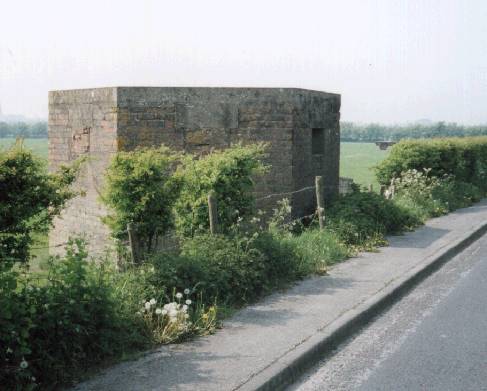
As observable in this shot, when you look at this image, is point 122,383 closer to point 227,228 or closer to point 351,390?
point 351,390

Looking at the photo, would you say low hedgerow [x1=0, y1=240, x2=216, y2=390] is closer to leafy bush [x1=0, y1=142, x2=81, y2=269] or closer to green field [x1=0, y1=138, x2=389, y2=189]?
leafy bush [x1=0, y1=142, x2=81, y2=269]

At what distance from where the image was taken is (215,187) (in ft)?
29.2

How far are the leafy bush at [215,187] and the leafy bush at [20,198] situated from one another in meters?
2.98

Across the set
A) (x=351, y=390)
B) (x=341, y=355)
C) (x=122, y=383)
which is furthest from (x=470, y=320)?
(x=122, y=383)

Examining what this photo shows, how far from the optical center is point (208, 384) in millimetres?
4988

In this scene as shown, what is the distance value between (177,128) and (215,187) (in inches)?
101

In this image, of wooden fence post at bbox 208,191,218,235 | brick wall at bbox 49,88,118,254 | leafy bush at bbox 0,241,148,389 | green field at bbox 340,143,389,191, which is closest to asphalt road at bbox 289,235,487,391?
leafy bush at bbox 0,241,148,389

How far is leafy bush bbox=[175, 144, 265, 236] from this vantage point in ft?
29.1

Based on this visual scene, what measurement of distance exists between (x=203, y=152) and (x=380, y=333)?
18.0ft

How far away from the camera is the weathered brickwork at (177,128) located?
35.5ft

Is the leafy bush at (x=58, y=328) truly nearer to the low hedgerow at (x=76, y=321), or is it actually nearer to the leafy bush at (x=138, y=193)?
the low hedgerow at (x=76, y=321)

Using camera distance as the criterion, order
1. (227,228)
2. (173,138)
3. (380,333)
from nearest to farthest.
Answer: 1. (380,333)
2. (227,228)
3. (173,138)

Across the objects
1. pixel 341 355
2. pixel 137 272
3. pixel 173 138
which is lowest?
pixel 341 355

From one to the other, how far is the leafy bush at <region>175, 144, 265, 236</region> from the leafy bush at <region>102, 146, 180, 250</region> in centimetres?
93
